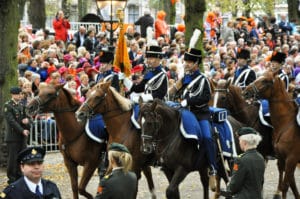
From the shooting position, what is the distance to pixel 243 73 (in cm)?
1831

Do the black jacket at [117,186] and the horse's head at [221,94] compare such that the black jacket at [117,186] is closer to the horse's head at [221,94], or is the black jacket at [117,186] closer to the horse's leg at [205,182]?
the horse's leg at [205,182]

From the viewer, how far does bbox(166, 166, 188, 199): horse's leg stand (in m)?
13.0

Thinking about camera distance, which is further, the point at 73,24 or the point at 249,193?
the point at 73,24

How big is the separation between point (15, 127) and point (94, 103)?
3493 millimetres

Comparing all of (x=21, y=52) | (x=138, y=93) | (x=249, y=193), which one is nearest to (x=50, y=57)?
(x=21, y=52)

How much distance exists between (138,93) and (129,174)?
621 cm

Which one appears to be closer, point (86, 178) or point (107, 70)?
point (86, 178)

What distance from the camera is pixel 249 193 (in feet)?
33.6

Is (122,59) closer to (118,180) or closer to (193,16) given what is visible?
(193,16)

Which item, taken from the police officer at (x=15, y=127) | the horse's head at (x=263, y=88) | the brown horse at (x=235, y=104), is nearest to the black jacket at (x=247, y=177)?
the horse's head at (x=263, y=88)

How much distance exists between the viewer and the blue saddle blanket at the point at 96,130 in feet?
48.6

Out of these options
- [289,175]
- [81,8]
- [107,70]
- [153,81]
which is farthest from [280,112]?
[81,8]

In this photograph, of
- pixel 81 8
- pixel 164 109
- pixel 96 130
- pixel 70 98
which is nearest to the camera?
pixel 164 109

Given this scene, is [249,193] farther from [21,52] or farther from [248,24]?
[248,24]
